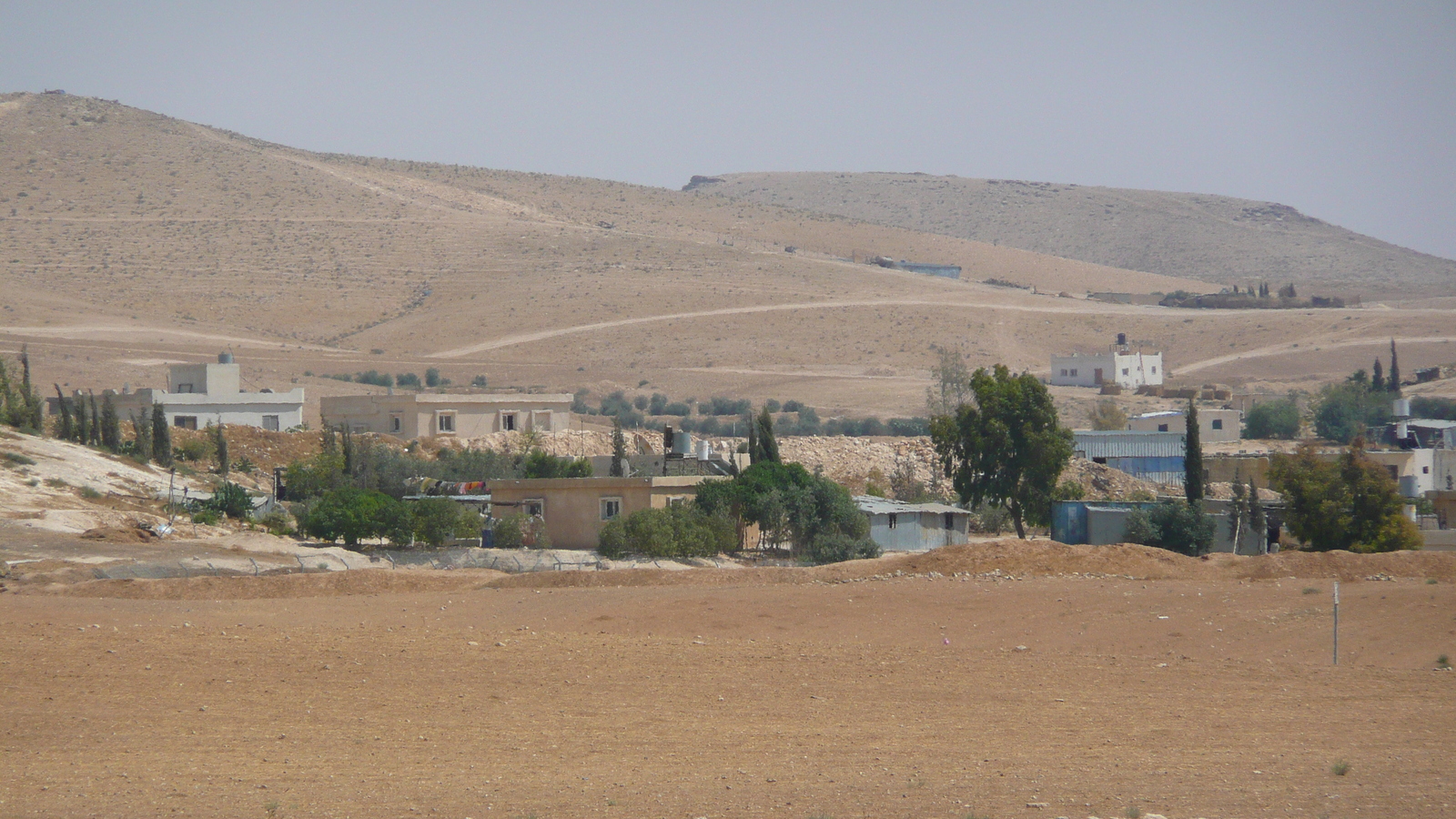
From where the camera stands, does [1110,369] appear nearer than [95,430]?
No

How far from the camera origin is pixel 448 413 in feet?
172

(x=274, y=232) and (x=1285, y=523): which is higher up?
(x=274, y=232)

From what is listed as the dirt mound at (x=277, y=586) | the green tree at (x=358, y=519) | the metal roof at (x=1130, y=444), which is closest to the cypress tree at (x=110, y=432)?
the green tree at (x=358, y=519)

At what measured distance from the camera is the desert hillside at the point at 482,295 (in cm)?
9019

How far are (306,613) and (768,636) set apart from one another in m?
7.75

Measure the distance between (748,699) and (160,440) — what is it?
31019mm

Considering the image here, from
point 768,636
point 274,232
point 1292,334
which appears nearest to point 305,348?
point 274,232

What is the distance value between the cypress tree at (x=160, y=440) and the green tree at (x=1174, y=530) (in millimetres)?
27766

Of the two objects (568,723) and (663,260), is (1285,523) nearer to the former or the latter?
(568,723)

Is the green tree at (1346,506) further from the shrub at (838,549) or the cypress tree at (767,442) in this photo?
the cypress tree at (767,442)

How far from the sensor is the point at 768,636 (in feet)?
70.4

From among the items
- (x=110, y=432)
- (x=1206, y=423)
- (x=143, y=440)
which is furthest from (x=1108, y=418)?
(x=110, y=432)

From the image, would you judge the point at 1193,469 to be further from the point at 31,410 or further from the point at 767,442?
the point at 31,410

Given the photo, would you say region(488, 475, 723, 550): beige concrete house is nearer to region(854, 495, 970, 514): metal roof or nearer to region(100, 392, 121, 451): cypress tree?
region(854, 495, 970, 514): metal roof
